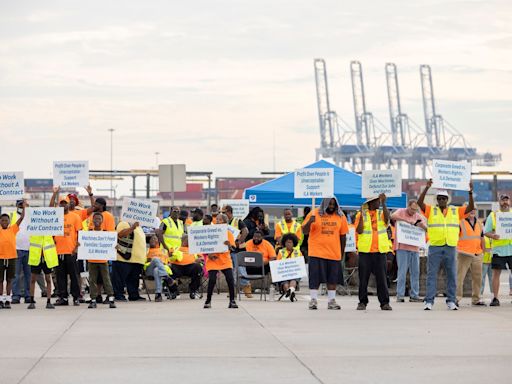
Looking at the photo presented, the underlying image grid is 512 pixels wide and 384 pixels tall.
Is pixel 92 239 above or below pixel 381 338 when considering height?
above

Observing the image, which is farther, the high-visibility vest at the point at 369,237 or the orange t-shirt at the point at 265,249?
the orange t-shirt at the point at 265,249

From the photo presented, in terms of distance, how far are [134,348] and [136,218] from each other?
8592mm

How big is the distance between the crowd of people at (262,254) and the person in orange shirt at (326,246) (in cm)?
2

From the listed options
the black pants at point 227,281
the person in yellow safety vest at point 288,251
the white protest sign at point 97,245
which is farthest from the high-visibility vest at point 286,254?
the white protest sign at point 97,245

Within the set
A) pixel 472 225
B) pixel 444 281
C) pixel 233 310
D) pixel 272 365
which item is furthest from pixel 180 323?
pixel 444 281

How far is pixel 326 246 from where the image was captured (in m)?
19.0

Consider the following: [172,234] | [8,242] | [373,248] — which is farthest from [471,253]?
[8,242]

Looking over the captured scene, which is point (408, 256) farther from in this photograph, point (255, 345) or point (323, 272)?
point (255, 345)

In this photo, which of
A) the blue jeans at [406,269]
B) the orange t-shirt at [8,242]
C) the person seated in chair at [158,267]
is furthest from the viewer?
the person seated in chair at [158,267]

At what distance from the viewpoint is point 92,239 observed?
64.6 feet

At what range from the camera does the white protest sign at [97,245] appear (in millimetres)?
19578

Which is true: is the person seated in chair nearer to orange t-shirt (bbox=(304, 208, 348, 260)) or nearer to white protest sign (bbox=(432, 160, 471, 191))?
orange t-shirt (bbox=(304, 208, 348, 260))

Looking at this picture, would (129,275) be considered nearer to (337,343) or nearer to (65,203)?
(65,203)

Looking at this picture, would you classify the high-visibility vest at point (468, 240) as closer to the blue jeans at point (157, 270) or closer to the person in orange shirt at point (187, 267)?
the person in orange shirt at point (187, 267)
